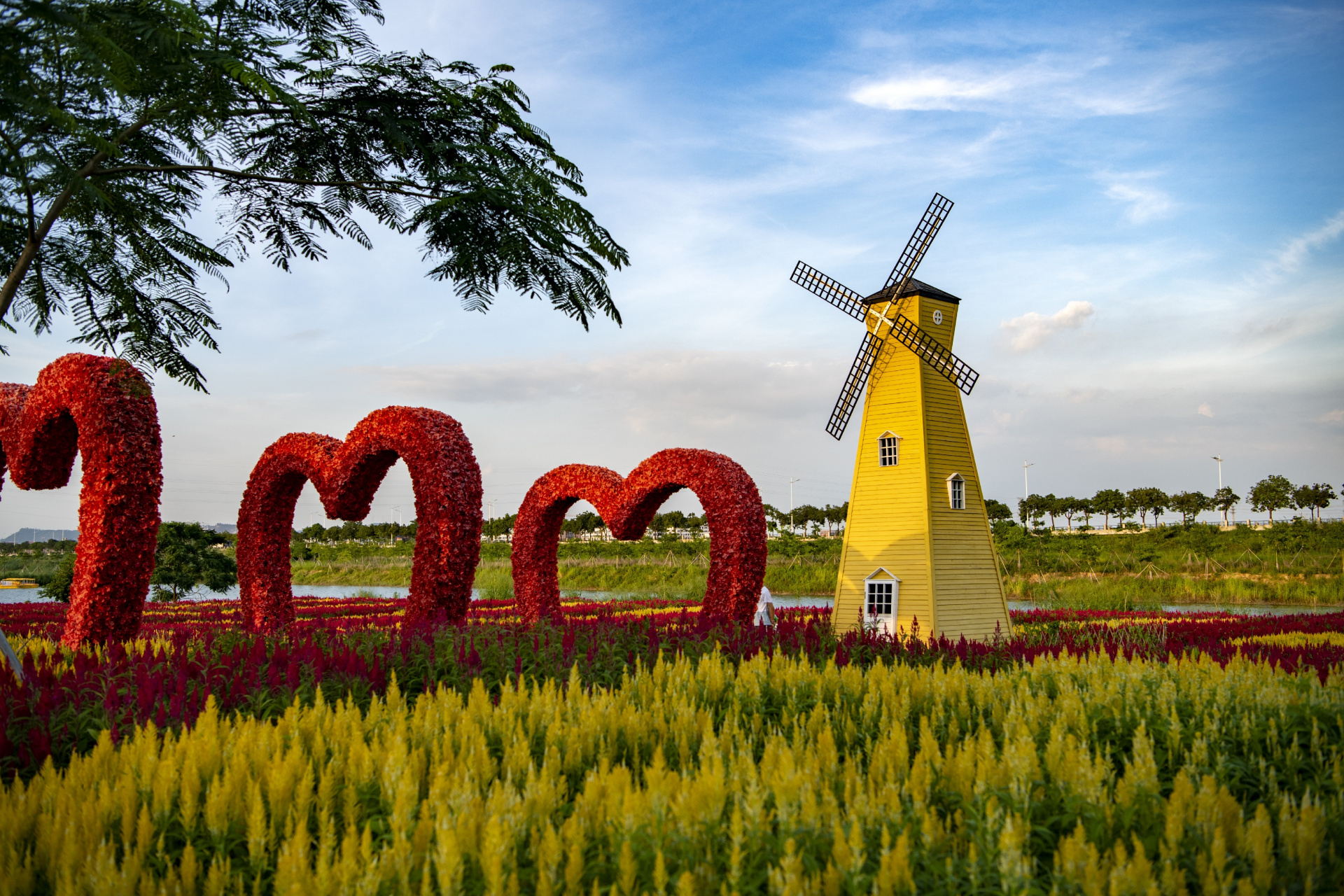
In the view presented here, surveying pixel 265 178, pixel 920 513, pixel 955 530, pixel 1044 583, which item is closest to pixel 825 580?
pixel 1044 583

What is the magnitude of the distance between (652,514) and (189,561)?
2076 cm

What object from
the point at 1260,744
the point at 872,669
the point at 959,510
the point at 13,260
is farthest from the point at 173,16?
the point at 959,510

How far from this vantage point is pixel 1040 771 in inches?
160

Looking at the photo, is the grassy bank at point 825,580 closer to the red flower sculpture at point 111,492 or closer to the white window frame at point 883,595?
the white window frame at point 883,595

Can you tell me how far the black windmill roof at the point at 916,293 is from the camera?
17.0 m

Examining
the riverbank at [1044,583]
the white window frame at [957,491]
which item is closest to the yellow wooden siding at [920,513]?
the white window frame at [957,491]

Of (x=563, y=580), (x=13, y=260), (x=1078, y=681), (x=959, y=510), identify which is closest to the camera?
(x=1078, y=681)

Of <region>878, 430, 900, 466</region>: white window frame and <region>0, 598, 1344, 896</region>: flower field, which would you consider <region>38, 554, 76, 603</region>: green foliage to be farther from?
<region>878, 430, 900, 466</region>: white window frame

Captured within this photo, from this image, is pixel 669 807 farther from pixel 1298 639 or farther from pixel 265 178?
pixel 1298 639

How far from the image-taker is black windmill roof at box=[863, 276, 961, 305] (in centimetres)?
1703

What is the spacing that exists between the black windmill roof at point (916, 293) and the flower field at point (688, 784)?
1145cm

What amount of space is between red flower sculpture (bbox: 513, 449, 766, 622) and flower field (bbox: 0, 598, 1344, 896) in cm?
615

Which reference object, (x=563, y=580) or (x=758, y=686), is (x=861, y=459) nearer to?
(x=758, y=686)

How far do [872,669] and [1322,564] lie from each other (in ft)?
132
